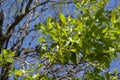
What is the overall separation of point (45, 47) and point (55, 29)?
314 millimetres

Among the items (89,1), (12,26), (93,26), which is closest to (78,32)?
(93,26)

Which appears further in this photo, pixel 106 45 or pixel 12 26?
pixel 12 26

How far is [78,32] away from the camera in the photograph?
92.8 inches

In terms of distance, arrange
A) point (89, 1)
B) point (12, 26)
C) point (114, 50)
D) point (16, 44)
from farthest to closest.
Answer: point (16, 44), point (12, 26), point (89, 1), point (114, 50)

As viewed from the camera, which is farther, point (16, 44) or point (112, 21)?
point (16, 44)

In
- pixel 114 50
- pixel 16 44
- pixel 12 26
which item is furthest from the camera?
pixel 16 44

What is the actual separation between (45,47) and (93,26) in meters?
0.54

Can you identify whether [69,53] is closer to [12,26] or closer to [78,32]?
[78,32]

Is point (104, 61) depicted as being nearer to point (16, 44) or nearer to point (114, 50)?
point (114, 50)

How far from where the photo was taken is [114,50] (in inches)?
99.5

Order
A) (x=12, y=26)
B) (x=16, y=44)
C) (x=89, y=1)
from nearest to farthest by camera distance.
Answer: (x=89, y=1)
(x=12, y=26)
(x=16, y=44)

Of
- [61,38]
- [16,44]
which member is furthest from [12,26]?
[61,38]

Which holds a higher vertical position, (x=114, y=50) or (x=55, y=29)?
(x=55, y=29)

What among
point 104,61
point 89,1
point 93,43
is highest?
point 89,1
